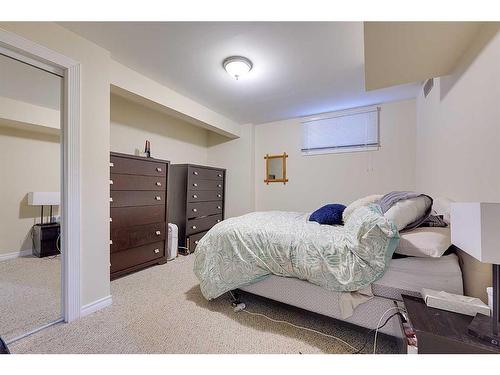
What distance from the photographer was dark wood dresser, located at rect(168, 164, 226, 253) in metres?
3.37

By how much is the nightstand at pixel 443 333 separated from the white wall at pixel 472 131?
14.8 inches

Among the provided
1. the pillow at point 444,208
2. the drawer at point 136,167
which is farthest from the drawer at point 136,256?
the pillow at point 444,208

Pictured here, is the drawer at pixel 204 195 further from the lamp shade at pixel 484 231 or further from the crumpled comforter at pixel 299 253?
the lamp shade at pixel 484 231

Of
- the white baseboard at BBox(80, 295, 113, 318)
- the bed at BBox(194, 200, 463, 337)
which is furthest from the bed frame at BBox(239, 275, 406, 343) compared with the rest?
the white baseboard at BBox(80, 295, 113, 318)

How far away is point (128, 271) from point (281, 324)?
189 centimetres

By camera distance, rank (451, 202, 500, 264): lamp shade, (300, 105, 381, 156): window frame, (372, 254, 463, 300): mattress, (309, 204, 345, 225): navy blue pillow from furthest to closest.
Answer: (300, 105, 381, 156): window frame → (309, 204, 345, 225): navy blue pillow → (372, 254, 463, 300): mattress → (451, 202, 500, 264): lamp shade

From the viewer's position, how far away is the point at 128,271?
8.29 ft

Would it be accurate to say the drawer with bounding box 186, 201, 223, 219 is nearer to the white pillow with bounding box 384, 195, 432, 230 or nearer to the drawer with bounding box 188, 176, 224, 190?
the drawer with bounding box 188, 176, 224, 190

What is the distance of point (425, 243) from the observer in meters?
1.28

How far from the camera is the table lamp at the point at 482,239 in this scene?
77cm

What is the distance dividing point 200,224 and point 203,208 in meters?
0.27

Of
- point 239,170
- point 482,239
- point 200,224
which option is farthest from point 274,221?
point 239,170

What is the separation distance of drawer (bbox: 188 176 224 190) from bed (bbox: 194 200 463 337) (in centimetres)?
159
